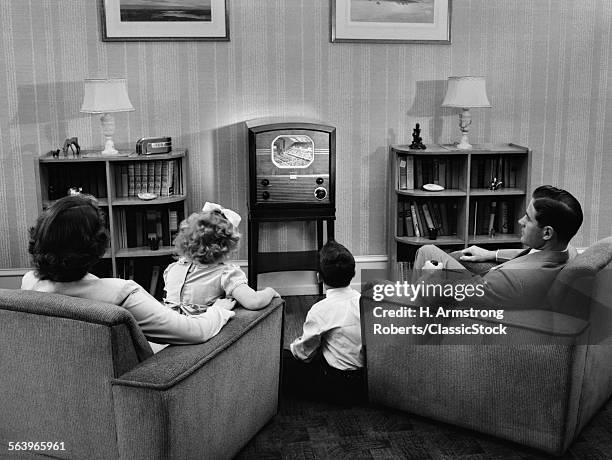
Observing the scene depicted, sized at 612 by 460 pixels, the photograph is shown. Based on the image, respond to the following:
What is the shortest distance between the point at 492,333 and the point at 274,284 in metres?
2.60

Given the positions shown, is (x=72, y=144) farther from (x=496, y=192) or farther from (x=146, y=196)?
(x=496, y=192)

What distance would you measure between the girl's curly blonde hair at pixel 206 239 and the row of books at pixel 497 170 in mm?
2435

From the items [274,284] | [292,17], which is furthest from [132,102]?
[274,284]

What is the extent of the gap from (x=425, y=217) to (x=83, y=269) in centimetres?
305

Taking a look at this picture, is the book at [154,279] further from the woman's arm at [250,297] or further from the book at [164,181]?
the woman's arm at [250,297]

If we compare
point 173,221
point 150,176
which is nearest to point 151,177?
point 150,176

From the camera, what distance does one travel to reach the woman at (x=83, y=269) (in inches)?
87.5

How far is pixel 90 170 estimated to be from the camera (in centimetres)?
476

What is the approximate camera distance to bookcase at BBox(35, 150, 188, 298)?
4.63m

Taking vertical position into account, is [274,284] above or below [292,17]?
below

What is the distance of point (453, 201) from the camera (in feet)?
16.5

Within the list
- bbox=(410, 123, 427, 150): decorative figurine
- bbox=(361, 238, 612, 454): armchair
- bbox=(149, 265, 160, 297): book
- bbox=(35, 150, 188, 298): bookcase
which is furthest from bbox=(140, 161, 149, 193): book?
bbox=(361, 238, 612, 454): armchair

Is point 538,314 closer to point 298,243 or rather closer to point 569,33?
point 298,243

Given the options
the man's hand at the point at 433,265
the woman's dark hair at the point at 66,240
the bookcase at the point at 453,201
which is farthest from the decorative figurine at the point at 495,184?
the woman's dark hair at the point at 66,240
